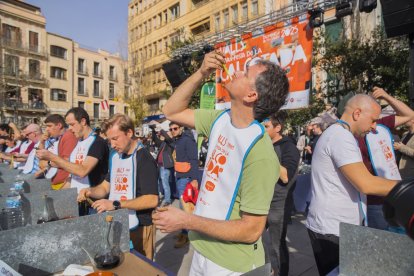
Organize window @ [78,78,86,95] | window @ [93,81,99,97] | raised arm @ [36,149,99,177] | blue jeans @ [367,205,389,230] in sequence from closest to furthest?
blue jeans @ [367,205,389,230] → raised arm @ [36,149,99,177] → window @ [78,78,86,95] → window @ [93,81,99,97]

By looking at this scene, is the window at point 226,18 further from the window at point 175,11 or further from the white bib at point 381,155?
the white bib at point 381,155

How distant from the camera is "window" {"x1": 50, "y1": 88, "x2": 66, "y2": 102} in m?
39.7

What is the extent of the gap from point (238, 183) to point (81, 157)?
8.02ft

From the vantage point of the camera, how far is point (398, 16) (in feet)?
16.6

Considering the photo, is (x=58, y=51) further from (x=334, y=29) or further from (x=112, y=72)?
(x=334, y=29)

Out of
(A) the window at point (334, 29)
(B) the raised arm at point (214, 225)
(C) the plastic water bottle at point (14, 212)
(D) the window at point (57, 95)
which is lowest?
(C) the plastic water bottle at point (14, 212)

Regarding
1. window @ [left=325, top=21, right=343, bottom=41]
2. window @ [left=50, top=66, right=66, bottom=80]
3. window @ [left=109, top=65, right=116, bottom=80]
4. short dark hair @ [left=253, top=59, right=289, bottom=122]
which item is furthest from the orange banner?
window @ [left=109, top=65, right=116, bottom=80]

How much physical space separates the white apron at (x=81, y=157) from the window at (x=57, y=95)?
4151 cm

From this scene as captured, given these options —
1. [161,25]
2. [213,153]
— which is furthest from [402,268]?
[161,25]

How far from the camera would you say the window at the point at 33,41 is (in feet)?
122

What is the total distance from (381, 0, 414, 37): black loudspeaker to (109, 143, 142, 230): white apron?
511 centimetres

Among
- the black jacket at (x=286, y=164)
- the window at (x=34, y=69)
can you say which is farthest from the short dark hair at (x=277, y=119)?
the window at (x=34, y=69)

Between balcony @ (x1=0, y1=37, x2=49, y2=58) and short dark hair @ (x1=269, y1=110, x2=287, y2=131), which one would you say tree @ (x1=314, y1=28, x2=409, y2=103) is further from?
balcony @ (x1=0, y1=37, x2=49, y2=58)

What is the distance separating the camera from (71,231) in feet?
5.60
